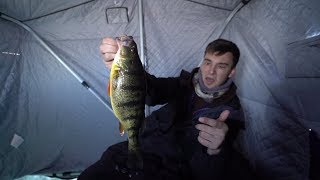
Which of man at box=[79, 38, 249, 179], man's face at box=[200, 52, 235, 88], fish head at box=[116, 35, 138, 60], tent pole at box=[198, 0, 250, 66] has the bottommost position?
man at box=[79, 38, 249, 179]

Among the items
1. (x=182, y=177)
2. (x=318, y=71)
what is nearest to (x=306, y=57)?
(x=318, y=71)

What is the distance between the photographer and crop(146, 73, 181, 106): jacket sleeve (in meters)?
2.59

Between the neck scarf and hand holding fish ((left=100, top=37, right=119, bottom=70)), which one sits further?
the neck scarf

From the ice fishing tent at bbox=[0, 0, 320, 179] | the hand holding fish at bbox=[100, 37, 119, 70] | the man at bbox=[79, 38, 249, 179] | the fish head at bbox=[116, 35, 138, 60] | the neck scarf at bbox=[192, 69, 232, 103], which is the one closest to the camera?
the fish head at bbox=[116, 35, 138, 60]

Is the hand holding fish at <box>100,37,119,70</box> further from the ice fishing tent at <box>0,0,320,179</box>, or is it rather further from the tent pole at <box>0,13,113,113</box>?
the tent pole at <box>0,13,113,113</box>

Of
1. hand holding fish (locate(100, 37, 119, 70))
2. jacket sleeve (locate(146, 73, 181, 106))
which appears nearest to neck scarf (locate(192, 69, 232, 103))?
jacket sleeve (locate(146, 73, 181, 106))

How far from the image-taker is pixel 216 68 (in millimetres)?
2646

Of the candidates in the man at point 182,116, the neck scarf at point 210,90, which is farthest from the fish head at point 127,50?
the neck scarf at point 210,90

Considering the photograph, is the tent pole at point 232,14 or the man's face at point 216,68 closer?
the man's face at point 216,68

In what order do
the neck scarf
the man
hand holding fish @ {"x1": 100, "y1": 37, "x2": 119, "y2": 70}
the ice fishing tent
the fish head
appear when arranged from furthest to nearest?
the ice fishing tent < the neck scarf < the man < hand holding fish @ {"x1": 100, "y1": 37, "x2": 119, "y2": 70} < the fish head

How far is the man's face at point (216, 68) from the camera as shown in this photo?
2635mm

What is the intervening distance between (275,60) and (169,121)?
3.64 feet

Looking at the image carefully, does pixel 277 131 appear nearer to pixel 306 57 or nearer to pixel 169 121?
pixel 306 57

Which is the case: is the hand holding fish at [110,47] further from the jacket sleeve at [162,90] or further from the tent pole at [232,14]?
the tent pole at [232,14]
